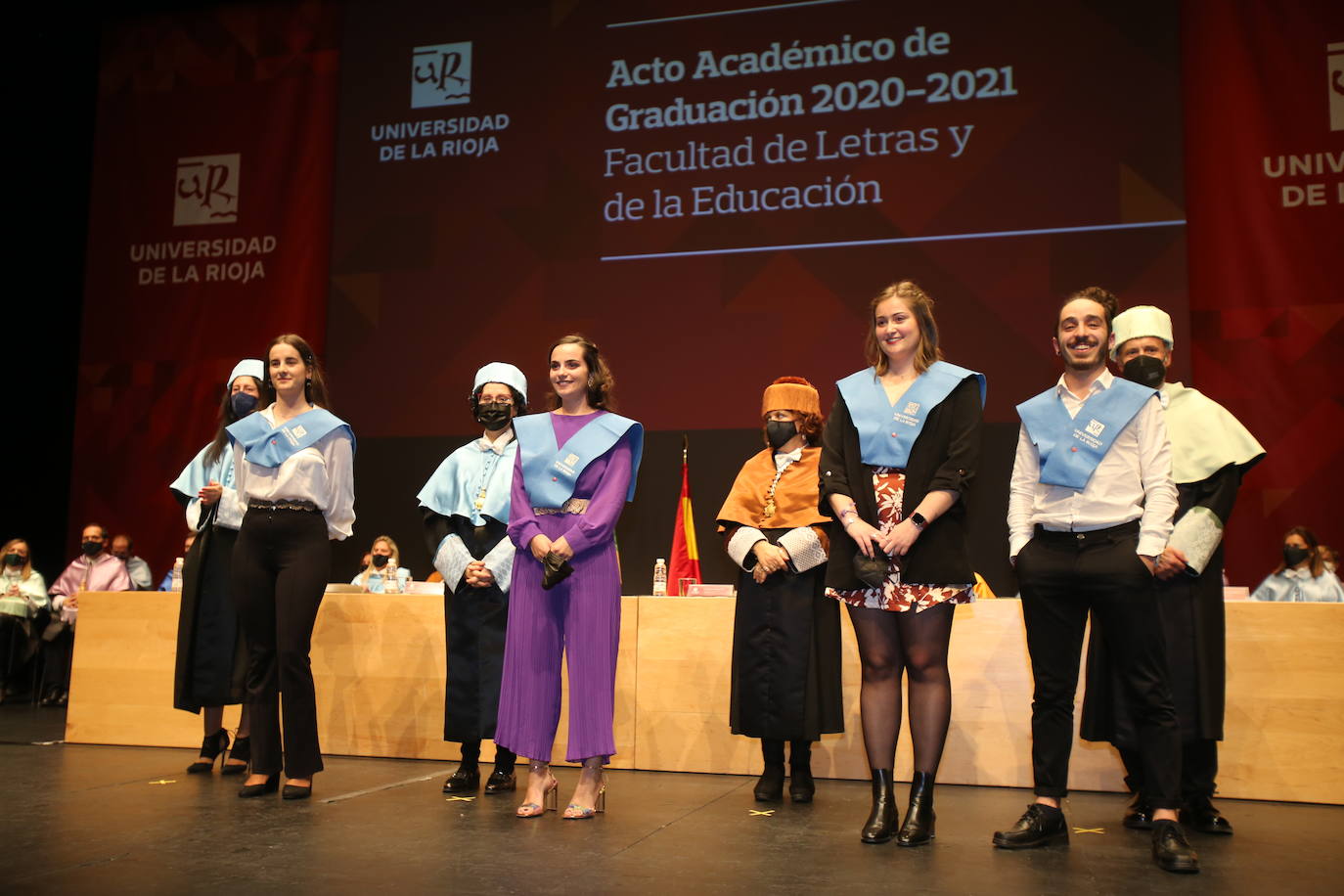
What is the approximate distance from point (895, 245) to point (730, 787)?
3465mm

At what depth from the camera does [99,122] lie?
807cm

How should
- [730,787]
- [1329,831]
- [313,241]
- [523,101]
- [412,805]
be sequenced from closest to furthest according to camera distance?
1. [1329,831]
2. [412,805]
3. [730,787]
4. [523,101]
5. [313,241]

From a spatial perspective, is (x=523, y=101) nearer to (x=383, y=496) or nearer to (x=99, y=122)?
(x=383, y=496)

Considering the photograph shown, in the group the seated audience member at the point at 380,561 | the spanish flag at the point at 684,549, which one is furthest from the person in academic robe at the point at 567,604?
the seated audience member at the point at 380,561

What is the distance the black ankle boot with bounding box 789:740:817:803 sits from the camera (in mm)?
3492

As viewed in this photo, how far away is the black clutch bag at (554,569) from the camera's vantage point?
118 inches

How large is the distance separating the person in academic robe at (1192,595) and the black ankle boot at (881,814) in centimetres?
72

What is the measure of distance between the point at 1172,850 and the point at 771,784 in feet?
4.22

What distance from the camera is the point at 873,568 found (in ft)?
8.71

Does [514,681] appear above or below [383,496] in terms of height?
below

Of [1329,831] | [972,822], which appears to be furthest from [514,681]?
[1329,831]

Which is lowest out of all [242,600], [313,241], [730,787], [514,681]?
[730,787]

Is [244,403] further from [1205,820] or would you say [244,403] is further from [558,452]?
[1205,820]

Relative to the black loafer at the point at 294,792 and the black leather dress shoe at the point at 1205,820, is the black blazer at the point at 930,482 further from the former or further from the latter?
the black loafer at the point at 294,792
